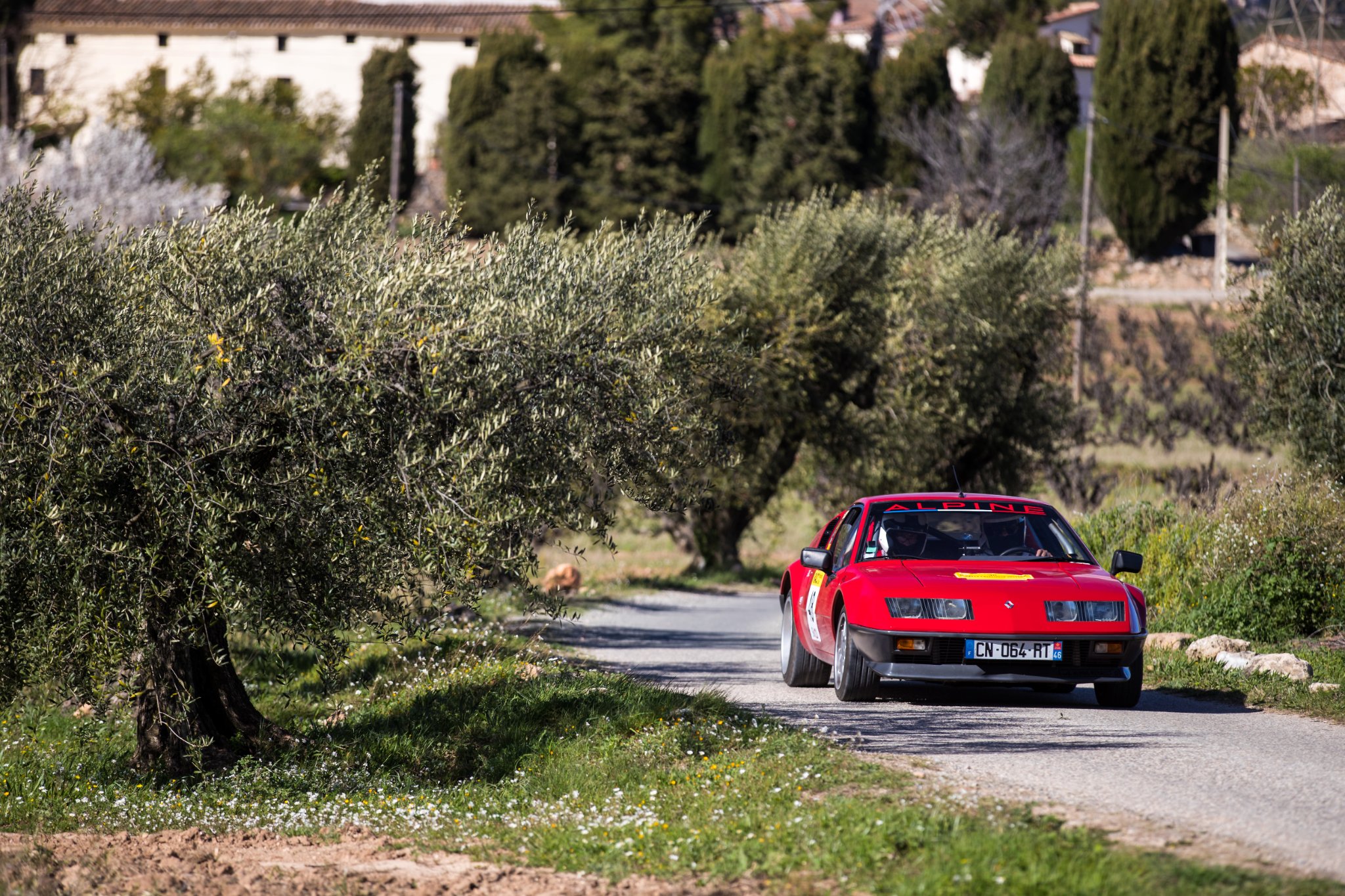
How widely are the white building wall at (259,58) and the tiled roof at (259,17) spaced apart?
623 mm

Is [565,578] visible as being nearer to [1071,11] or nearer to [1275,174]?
[1275,174]

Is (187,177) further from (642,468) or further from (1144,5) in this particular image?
(642,468)

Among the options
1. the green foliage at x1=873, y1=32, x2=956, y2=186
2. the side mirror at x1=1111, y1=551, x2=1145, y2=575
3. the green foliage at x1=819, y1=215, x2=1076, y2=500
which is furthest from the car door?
the green foliage at x1=873, y1=32, x2=956, y2=186

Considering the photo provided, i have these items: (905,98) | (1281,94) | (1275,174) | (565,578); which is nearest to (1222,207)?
(1275,174)

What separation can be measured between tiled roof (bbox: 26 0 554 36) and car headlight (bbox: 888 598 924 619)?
251 ft

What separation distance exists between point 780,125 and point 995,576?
179ft

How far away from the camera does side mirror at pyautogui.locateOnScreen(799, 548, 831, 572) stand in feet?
Answer: 36.5

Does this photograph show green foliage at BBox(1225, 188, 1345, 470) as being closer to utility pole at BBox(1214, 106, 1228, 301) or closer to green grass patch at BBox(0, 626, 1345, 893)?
green grass patch at BBox(0, 626, 1345, 893)

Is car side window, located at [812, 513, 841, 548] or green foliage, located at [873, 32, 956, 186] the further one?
green foliage, located at [873, 32, 956, 186]

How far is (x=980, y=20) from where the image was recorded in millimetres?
76062

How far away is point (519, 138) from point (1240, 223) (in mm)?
29876

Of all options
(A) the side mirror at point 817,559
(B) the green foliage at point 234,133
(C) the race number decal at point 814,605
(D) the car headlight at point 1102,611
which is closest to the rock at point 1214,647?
(D) the car headlight at point 1102,611

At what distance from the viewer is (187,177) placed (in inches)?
2309

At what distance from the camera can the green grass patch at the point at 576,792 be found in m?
6.06
